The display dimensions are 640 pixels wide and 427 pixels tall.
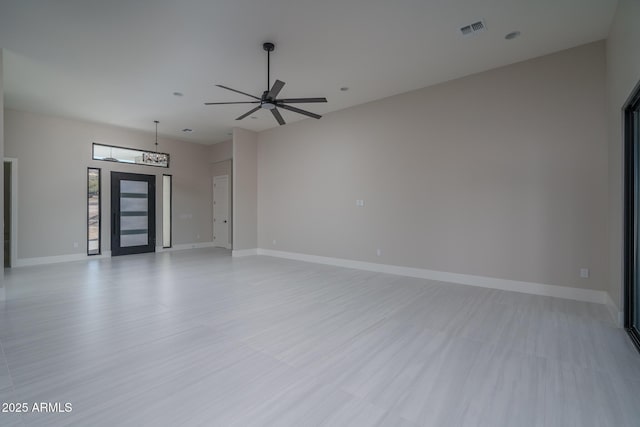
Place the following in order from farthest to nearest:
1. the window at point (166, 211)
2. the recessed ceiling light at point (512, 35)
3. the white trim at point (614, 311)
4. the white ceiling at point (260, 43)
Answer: the window at point (166, 211), the recessed ceiling light at point (512, 35), the white ceiling at point (260, 43), the white trim at point (614, 311)

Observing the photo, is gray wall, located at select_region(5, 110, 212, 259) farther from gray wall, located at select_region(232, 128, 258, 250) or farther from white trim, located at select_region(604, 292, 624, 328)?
white trim, located at select_region(604, 292, 624, 328)

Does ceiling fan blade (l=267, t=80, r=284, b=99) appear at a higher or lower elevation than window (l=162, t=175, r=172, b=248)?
higher

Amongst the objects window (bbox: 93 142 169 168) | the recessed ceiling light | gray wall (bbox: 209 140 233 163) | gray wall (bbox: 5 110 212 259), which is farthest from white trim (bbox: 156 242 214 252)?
the recessed ceiling light

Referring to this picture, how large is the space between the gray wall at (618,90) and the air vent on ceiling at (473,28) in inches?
49.0

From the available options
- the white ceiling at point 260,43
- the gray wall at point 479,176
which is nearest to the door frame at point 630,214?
the gray wall at point 479,176

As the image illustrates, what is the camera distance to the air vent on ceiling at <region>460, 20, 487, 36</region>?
3422 mm

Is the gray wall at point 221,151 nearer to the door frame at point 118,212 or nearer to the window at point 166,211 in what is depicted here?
the window at point 166,211

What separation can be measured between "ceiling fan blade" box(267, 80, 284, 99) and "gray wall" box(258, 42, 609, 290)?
2779 millimetres

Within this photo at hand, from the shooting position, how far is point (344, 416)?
171 centimetres

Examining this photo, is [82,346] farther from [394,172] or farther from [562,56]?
[562,56]

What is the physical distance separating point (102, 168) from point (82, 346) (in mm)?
6536

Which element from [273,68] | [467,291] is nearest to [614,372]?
[467,291]

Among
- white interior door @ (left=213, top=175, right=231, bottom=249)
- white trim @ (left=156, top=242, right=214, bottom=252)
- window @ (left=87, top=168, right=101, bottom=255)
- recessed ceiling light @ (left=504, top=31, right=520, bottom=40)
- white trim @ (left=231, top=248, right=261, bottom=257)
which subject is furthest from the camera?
white interior door @ (left=213, top=175, right=231, bottom=249)

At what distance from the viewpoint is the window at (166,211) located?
8820 mm
